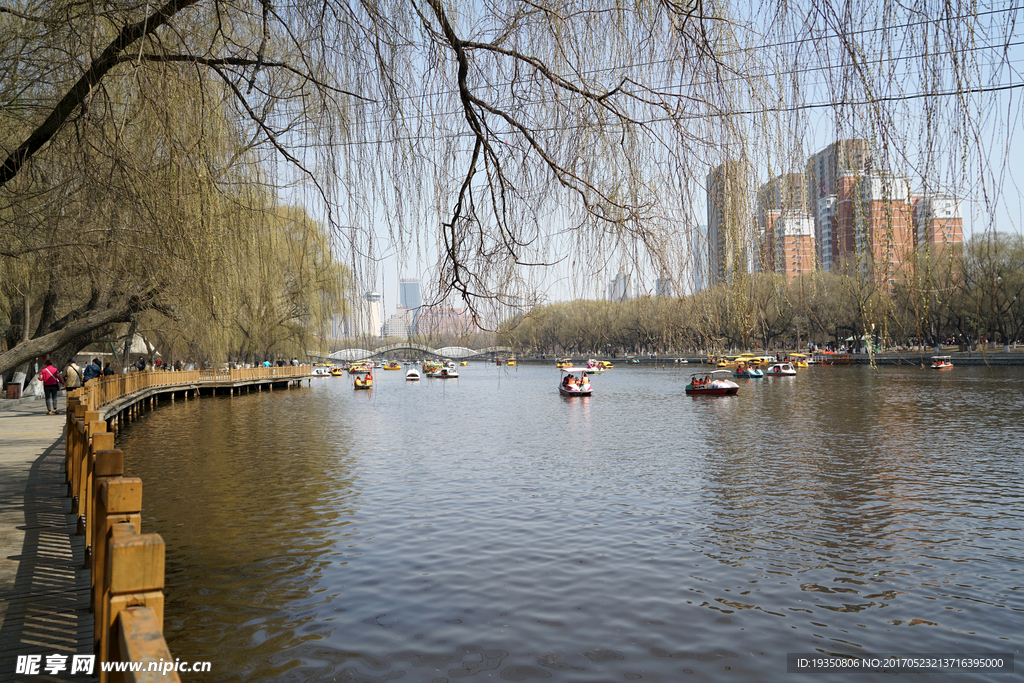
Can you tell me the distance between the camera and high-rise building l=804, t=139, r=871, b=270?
3.58m

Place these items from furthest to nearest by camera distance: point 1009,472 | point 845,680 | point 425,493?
point 1009,472 < point 425,493 < point 845,680

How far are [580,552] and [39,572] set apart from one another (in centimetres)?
760

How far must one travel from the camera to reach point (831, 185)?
372 centimetres

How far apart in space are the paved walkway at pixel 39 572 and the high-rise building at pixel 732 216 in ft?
17.7

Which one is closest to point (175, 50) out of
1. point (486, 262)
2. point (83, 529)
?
point (486, 262)

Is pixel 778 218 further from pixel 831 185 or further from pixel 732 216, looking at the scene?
pixel 831 185

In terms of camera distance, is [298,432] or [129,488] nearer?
[129,488]

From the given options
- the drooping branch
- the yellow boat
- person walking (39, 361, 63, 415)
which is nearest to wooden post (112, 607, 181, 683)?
the drooping branch

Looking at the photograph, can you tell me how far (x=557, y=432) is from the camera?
3111 cm

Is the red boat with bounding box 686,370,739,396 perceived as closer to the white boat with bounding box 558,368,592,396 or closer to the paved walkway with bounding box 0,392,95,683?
the white boat with bounding box 558,368,592,396

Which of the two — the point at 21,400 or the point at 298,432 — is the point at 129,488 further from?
the point at 21,400

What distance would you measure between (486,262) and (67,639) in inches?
175

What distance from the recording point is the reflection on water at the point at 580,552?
8508mm

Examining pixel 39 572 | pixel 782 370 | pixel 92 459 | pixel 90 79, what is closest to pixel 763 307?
pixel 90 79
